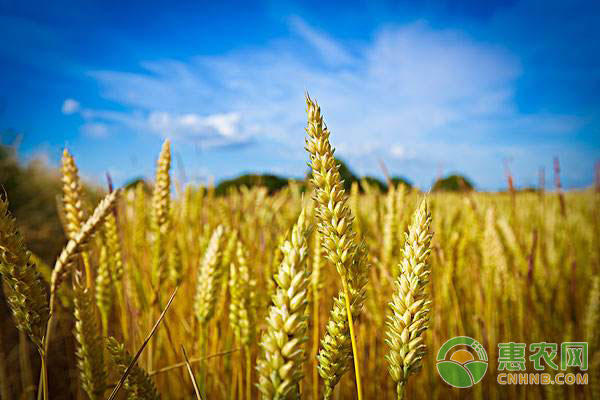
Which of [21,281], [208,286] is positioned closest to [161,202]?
[208,286]

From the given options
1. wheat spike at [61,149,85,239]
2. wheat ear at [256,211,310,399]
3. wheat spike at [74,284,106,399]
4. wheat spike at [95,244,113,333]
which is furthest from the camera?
wheat spike at [95,244,113,333]

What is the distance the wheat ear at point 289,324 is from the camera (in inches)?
13.9

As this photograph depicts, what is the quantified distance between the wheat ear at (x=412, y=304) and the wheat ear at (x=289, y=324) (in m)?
Result: 0.16

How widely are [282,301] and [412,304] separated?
0.19m

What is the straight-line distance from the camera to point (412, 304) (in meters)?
0.45

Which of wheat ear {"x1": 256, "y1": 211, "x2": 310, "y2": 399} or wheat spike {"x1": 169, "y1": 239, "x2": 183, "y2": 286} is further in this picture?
wheat spike {"x1": 169, "y1": 239, "x2": 183, "y2": 286}

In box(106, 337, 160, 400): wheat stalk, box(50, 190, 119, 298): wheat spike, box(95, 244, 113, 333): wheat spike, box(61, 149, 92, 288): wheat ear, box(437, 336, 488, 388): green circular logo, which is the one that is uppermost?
box(61, 149, 92, 288): wheat ear

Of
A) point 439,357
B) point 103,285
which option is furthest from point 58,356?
point 439,357

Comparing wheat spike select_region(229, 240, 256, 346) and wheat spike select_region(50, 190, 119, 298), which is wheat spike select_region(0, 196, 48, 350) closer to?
wheat spike select_region(50, 190, 119, 298)

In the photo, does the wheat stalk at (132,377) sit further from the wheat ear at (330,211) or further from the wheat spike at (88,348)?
the wheat ear at (330,211)

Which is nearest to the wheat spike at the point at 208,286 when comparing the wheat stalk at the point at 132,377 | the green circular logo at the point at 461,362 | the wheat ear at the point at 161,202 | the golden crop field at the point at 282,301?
the golden crop field at the point at 282,301

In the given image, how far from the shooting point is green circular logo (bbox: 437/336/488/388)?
1.33 m

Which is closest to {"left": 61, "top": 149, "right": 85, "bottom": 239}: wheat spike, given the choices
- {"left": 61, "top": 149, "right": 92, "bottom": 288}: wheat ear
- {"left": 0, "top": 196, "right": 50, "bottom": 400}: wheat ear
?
{"left": 61, "top": 149, "right": 92, "bottom": 288}: wheat ear

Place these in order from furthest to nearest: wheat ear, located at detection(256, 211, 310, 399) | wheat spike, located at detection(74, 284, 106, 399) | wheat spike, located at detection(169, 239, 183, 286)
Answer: wheat spike, located at detection(169, 239, 183, 286) → wheat spike, located at detection(74, 284, 106, 399) → wheat ear, located at detection(256, 211, 310, 399)
